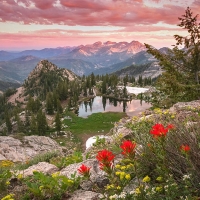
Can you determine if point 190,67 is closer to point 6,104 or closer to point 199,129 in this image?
point 199,129

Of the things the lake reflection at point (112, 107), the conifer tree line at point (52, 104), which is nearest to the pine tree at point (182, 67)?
the conifer tree line at point (52, 104)

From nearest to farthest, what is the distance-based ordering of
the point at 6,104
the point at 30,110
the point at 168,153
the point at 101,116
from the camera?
1. the point at 168,153
2. the point at 101,116
3. the point at 30,110
4. the point at 6,104

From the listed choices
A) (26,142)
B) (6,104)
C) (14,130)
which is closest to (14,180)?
(26,142)

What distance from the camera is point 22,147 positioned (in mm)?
37562

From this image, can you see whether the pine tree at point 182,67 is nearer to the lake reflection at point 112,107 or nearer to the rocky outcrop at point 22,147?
the rocky outcrop at point 22,147

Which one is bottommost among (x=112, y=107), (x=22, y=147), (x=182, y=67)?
(x=112, y=107)

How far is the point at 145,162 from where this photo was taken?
4.20 metres

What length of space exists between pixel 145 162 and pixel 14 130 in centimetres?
9432

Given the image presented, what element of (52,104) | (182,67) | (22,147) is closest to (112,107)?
(52,104)

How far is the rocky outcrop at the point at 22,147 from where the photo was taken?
101 ft

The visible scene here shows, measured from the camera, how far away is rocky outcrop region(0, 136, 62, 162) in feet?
101

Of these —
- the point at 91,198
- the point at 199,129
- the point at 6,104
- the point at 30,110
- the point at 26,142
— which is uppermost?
the point at 199,129

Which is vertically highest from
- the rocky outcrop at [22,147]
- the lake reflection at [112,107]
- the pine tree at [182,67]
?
the pine tree at [182,67]

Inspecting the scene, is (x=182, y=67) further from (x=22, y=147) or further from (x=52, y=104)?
(x=52, y=104)
